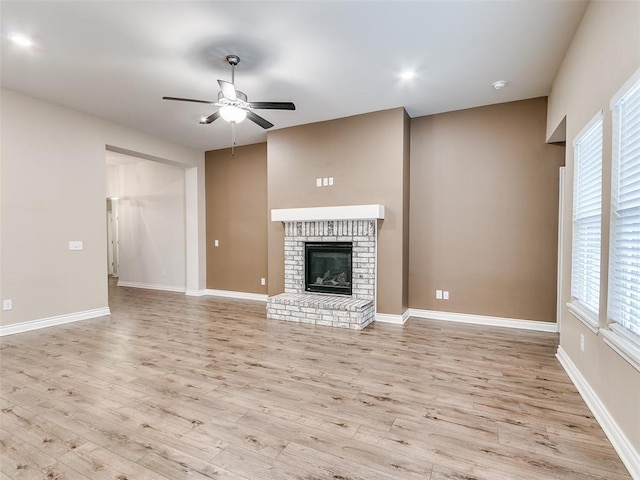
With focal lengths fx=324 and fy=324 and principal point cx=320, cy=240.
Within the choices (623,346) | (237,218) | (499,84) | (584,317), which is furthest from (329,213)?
(623,346)

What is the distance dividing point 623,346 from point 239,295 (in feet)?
18.9

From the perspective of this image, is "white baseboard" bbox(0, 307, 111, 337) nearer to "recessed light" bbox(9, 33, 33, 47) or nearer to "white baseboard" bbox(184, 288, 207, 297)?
"white baseboard" bbox(184, 288, 207, 297)

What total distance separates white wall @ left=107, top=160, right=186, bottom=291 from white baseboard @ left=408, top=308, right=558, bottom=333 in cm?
→ 508

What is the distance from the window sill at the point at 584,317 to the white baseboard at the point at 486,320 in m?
1.51

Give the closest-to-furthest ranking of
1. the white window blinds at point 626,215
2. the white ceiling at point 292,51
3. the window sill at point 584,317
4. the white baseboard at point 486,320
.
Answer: the white window blinds at point 626,215
the window sill at point 584,317
the white ceiling at point 292,51
the white baseboard at point 486,320

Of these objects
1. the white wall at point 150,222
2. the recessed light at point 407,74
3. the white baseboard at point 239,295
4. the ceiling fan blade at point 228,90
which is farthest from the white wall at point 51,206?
the recessed light at point 407,74

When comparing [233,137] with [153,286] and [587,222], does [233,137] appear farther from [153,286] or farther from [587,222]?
[587,222]

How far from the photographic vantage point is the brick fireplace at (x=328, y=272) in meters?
4.42

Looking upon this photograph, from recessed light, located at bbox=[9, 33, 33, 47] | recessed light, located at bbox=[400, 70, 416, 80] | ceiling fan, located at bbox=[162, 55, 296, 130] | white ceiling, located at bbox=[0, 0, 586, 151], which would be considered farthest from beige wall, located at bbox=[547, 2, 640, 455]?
recessed light, located at bbox=[9, 33, 33, 47]

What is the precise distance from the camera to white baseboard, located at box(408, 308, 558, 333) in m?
4.16

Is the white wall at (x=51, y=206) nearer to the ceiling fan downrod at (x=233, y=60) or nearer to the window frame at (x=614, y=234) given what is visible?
the ceiling fan downrod at (x=233, y=60)

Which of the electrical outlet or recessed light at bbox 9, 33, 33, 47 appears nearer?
recessed light at bbox 9, 33, 33, 47

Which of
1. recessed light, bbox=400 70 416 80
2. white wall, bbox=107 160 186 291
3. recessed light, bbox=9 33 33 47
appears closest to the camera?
recessed light, bbox=9 33 33 47

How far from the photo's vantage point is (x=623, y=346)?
1760mm
